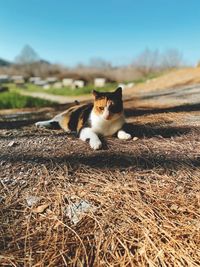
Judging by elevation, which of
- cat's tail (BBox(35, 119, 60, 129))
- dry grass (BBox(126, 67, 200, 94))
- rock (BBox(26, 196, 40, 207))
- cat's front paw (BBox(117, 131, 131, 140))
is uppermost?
cat's front paw (BBox(117, 131, 131, 140))

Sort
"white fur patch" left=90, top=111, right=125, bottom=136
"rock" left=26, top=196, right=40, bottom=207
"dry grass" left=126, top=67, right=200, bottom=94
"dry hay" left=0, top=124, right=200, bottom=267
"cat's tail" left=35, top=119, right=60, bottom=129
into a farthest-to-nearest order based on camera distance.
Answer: "dry grass" left=126, top=67, right=200, bottom=94, "cat's tail" left=35, top=119, right=60, bottom=129, "white fur patch" left=90, top=111, right=125, bottom=136, "rock" left=26, top=196, right=40, bottom=207, "dry hay" left=0, top=124, right=200, bottom=267

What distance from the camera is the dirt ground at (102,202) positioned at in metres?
1.35

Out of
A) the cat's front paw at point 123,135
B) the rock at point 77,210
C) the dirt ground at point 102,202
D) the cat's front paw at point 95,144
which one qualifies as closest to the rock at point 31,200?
the dirt ground at point 102,202

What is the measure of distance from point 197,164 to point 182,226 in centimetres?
65

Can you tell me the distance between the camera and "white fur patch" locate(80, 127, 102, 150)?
232 cm

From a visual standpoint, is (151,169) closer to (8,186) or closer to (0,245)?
(8,186)

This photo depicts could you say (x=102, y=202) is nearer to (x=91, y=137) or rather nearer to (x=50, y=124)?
(x=91, y=137)

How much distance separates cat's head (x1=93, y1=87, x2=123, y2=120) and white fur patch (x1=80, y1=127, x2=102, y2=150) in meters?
0.17

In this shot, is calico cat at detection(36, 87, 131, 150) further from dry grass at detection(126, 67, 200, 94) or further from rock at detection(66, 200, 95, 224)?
dry grass at detection(126, 67, 200, 94)

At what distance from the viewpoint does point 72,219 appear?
1.55m

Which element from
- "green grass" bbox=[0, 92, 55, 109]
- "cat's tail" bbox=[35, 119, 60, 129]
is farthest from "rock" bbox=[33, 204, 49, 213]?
"green grass" bbox=[0, 92, 55, 109]

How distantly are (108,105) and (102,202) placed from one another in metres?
1.15

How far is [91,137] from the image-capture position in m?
2.49

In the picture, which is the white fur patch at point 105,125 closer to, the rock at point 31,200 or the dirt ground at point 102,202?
the dirt ground at point 102,202
